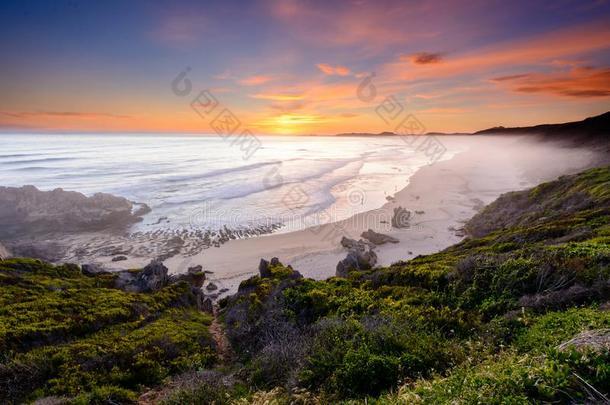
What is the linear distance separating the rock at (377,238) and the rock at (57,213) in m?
23.1

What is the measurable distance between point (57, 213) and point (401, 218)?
33212 millimetres

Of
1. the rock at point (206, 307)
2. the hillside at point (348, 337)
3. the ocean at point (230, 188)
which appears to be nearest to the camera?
the hillside at point (348, 337)

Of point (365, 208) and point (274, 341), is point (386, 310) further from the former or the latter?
point (365, 208)

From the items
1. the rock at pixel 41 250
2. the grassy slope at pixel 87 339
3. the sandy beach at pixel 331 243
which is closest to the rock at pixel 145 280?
the grassy slope at pixel 87 339

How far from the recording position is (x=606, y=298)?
21.5ft

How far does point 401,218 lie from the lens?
3138 centimetres

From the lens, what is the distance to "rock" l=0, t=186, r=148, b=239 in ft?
99.5

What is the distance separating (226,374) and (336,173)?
5676 cm

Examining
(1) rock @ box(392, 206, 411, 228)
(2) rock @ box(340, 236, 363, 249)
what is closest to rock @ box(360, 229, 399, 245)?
(2) rock @ box(340, 236, 363, 249)

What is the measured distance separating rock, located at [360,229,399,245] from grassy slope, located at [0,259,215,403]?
52.4 feet

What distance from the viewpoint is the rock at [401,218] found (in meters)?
30.0

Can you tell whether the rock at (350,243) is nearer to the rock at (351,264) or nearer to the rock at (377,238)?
the rock at (377,238)

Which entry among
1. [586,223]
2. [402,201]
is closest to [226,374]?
[586,223]

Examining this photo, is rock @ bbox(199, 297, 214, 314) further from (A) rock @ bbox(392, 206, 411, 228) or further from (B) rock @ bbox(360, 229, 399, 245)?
(A) rock @ bbox(392, 206, 411, 228)
